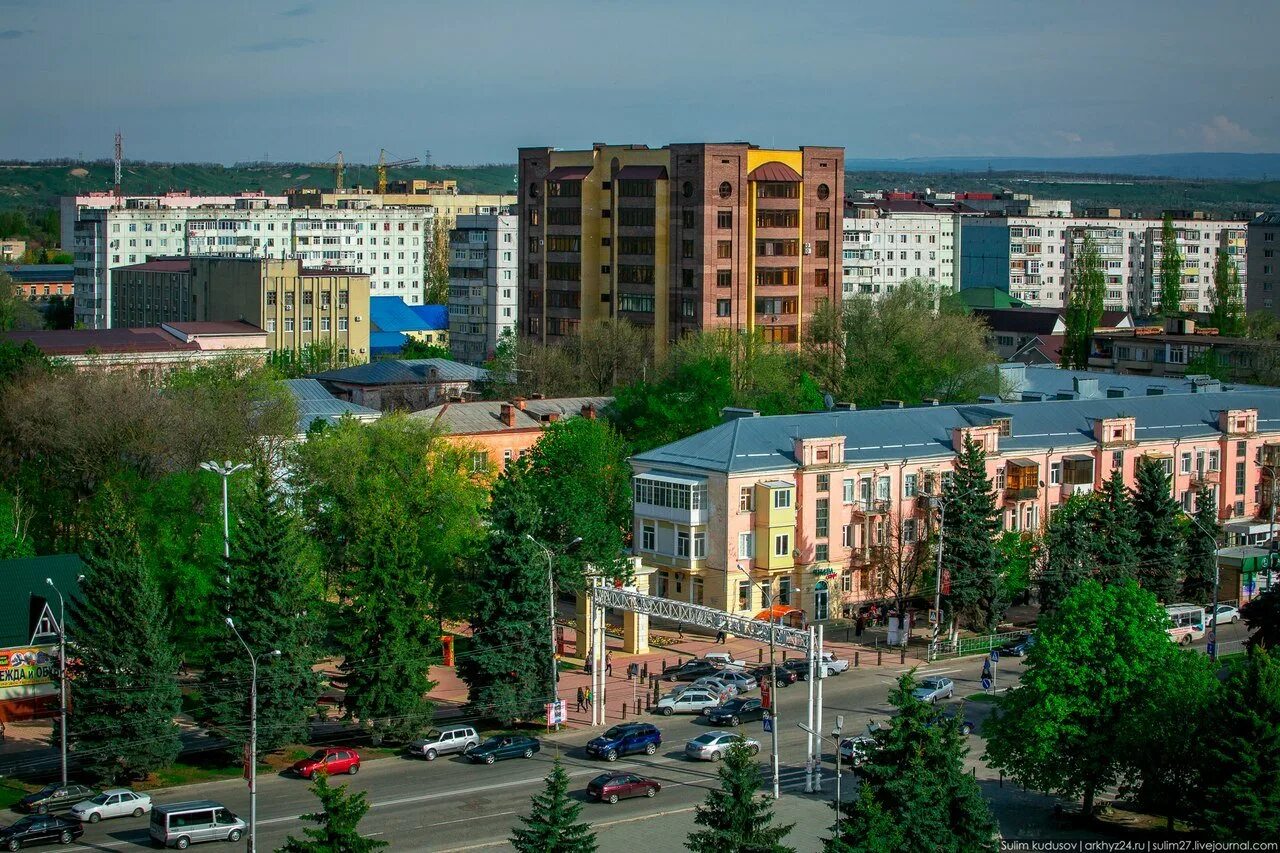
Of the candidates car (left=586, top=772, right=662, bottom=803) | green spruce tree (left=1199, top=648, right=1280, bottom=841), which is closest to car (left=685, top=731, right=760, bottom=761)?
car (left=586, top=772, right=662, bottom=803)

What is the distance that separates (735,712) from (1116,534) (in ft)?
59.0

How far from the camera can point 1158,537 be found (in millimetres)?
63938

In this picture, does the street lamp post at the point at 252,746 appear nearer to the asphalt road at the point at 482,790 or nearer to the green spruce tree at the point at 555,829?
the asphalt road at the point at 482,790

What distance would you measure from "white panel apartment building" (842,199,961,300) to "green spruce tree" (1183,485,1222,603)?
77662mm

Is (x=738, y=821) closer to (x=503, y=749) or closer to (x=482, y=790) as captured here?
(x=482, y=790)

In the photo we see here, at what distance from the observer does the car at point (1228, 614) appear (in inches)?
2542

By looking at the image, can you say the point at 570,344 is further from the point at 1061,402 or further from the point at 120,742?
the point at 120,742

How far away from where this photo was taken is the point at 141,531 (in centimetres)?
5722

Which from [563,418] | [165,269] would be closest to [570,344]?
[563,418]

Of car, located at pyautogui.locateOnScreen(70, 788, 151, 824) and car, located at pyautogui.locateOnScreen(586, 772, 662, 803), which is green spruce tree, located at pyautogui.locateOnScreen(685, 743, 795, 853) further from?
car, located at pyautogui.locateOnScreen(70, 788, 151, 824)

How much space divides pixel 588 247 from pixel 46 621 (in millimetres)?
56625

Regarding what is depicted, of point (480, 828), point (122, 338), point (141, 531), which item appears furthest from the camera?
point (122, 338)

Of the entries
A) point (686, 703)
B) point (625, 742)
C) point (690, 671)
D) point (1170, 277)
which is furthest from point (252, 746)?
point (1170, 277)

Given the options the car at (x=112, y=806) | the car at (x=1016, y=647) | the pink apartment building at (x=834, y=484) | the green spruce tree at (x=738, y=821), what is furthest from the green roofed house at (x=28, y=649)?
the car at (x=1016, y=647)
